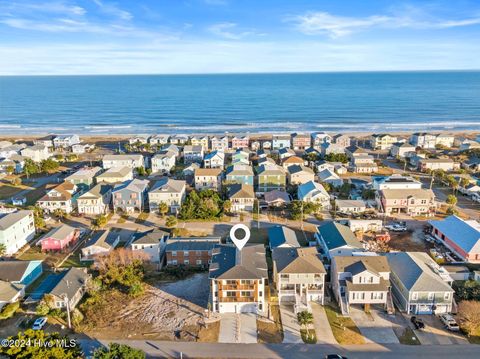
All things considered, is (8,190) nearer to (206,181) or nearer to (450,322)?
(206,181)

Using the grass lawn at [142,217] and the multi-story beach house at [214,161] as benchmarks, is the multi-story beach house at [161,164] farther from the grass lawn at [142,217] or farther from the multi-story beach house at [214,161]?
the grass lawn at [142,217]

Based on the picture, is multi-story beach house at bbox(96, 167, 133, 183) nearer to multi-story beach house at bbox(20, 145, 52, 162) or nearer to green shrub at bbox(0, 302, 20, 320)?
multi-story beach house at bbox(20, 145, 52, 162)

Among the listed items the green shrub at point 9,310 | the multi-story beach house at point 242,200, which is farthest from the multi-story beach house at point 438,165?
the green shrub at point 9,310

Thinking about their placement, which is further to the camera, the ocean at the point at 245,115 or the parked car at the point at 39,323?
the ocean at the point at 245,115

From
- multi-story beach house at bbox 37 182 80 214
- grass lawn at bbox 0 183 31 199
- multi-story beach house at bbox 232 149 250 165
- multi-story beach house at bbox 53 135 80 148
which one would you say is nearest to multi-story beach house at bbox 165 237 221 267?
multi-story beach house at bbox 37 182 80 214

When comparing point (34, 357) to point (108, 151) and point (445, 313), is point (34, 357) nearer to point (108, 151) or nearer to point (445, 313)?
point (445, 313)

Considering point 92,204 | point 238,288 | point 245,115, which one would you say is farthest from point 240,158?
point 245,115
